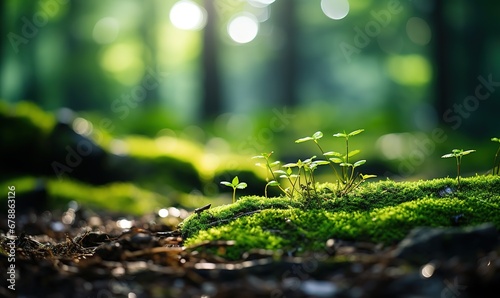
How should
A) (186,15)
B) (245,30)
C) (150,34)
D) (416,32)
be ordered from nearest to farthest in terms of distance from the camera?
(416,32) → (150,34) → (186,15) → (245,30)

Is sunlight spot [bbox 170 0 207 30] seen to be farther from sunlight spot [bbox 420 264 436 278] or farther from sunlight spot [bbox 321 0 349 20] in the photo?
sunlight spot [bbox 420 264 436 278]

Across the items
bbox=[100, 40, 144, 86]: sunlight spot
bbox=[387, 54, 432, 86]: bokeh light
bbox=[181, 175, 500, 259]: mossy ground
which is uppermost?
bbox=[181, 175, 500, 259]: mossy ground

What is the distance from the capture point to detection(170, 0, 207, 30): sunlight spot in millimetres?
36141

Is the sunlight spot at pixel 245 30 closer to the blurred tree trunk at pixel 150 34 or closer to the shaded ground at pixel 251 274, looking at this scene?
the blurred tree trunk at pixel 150 34

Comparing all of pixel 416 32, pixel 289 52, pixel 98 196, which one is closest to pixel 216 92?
pixel 289 52

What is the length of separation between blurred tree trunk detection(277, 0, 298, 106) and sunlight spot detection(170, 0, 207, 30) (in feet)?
32.8

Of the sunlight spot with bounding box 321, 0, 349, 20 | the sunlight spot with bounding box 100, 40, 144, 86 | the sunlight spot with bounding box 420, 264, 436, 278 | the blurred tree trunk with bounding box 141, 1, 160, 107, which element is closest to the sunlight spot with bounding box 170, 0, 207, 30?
the blurred tree trunk with bounding box 141, 1, 160, 107

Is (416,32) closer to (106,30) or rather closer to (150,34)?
(150,34)

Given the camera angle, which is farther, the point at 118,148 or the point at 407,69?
the point at 407,69

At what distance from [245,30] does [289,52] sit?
21.0m

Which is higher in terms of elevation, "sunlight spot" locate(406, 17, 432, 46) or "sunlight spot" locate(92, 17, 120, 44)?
"sunlight spot" locate(92, 17, 120, 44)

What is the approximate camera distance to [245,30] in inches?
1859

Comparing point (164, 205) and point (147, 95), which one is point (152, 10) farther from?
point (164, 205)

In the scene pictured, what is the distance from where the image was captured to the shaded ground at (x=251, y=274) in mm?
2010
